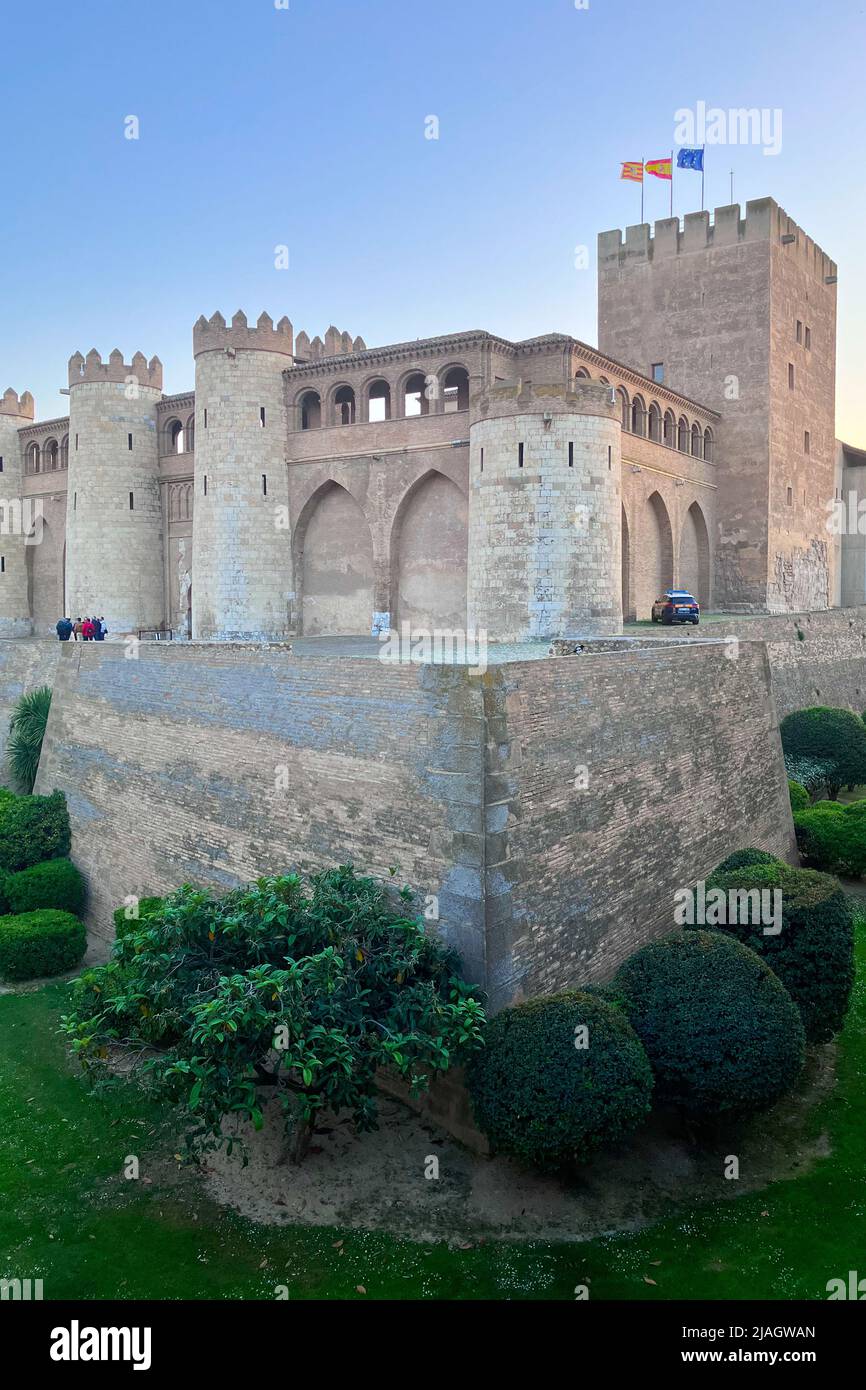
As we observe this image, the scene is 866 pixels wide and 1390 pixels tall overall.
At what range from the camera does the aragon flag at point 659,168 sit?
31.3m

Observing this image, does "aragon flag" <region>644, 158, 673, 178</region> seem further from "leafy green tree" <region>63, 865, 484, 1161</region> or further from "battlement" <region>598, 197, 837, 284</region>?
"leafy green tree" <region>63, 865, 484, 1161</region>

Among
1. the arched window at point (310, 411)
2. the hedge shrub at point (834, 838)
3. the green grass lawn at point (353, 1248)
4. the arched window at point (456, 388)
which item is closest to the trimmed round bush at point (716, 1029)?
the green grass lawn at point (353, 1248)

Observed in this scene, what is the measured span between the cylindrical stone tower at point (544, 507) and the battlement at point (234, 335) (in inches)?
304

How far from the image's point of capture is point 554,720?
1188 centimetres

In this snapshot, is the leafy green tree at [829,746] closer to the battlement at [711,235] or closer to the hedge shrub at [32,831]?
the hedge shrub at [32,831]

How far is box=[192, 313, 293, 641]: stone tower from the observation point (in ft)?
84.0

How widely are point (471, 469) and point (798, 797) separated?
10269 millimetres

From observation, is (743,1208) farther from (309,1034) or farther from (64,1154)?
(64,1154)

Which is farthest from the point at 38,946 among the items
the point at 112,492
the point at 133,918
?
the point at 112,492

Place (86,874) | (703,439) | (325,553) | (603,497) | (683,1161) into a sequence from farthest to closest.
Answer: (703,439) < (325,553) < (603,497) < (86,874) < (683,1161)

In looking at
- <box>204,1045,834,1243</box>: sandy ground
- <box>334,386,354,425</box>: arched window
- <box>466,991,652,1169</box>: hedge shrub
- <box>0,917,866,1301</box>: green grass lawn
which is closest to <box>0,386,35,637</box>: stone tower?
<box>334,386,354,425</box>: arched window

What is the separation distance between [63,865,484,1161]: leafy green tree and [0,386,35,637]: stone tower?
2690cm
